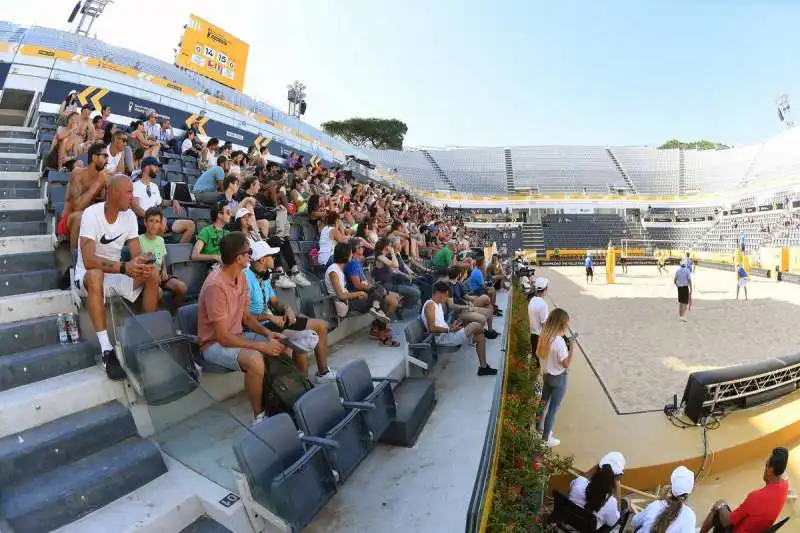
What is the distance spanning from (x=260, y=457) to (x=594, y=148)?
60973 mm

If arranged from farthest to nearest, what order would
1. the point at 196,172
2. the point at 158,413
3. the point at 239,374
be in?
the point at 196,172 → the point at 239,374 → the point at 158,413

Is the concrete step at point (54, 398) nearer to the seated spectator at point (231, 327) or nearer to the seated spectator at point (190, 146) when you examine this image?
the seated spectator at point (231, 327)

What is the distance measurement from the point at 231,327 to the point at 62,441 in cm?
114

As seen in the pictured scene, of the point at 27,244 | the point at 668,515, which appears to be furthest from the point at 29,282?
the point at 668,515

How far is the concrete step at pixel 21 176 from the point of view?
5.84 meters

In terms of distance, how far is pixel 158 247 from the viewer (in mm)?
3986

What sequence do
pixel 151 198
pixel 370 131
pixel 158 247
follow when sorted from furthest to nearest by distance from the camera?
1. pixel 370 131
2. pixel 151 198
3. pixel 158 247

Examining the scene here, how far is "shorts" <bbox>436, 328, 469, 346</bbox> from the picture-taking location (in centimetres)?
542

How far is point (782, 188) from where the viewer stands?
35.1m

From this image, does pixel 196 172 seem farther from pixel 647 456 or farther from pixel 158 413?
pixel 647 456

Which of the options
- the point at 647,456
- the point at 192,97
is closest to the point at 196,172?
the point at 647,456

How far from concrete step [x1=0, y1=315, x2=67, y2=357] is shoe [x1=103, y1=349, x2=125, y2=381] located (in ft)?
2.08

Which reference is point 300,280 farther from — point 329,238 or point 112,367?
point 112,367

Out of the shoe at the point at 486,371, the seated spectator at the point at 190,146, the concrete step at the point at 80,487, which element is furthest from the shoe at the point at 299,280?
the seated spectator at the point at 190,146
